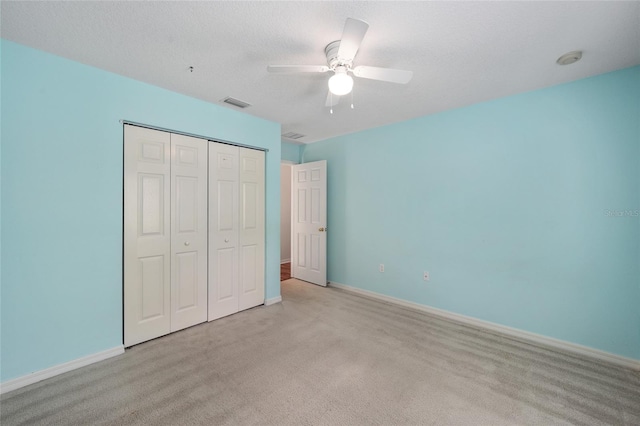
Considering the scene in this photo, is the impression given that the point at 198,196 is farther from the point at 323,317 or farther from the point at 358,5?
the point at 358,5

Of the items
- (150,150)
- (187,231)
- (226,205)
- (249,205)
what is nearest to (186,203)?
(187,231)

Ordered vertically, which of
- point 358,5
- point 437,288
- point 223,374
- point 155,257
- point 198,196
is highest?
point 358,5

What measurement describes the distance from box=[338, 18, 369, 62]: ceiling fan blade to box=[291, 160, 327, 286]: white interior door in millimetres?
2607

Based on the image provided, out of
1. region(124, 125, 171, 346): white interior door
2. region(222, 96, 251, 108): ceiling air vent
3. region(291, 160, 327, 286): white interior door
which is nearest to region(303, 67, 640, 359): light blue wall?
region(291, 160, 327, 286): white interior door

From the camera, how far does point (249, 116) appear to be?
3.29 metres

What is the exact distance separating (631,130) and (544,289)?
1.50 m

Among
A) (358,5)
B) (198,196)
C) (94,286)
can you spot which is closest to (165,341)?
(94,286)

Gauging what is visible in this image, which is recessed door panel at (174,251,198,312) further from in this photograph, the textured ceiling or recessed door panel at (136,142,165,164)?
the textured ceiling

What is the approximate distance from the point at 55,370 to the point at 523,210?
4.25 metres

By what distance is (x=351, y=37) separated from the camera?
1493 mm

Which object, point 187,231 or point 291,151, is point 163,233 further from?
point 291,151

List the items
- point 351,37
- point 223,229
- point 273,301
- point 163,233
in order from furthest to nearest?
point 273,301, point 223,229, point 163,233, point 351,37

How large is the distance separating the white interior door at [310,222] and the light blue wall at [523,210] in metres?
0.79

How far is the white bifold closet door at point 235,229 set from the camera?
9.84 feet
